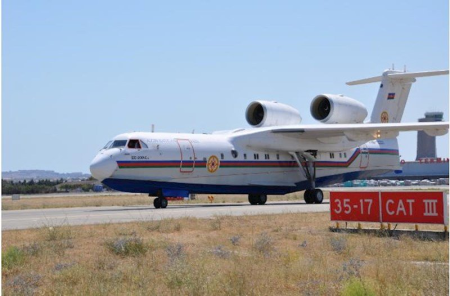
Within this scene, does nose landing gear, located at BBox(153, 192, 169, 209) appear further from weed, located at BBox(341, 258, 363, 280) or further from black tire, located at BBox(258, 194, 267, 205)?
weed, located at BBox(341, 258, 363, 280)

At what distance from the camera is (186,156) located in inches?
1201

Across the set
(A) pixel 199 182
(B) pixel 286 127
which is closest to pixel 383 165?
(B) pixel 286 127

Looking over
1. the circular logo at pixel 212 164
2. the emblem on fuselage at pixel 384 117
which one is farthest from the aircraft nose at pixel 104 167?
the emblem on fuselage at pixel 384 117

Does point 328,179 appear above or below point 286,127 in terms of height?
below

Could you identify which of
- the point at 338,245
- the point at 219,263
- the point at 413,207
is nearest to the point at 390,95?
the point at 413,207

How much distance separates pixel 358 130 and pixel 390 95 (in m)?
7.87

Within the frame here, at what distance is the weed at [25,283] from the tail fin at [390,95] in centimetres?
3066

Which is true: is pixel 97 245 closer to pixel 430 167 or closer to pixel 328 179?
pixel 328 179

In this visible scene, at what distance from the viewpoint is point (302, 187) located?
119 feet

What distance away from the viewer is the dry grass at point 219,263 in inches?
385

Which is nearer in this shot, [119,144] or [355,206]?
[355,206]

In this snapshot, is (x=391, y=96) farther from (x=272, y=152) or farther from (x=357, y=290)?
(x=357, y=290)

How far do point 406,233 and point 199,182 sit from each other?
15250 millimetres

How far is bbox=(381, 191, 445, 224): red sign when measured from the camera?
16.5 metres
